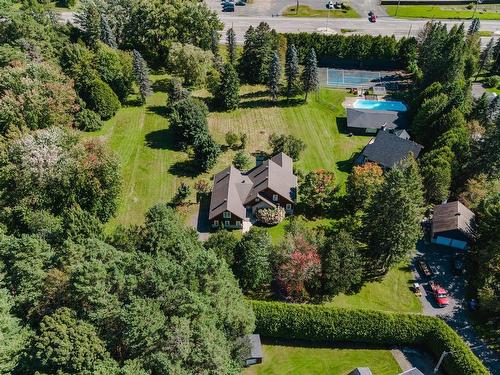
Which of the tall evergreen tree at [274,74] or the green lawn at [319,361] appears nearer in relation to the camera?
the green lawn at [319,361]

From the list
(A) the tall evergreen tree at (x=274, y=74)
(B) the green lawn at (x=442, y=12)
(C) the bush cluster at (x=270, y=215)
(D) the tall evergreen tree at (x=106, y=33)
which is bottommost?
(C) the bush cluster at (x=270, y=215)

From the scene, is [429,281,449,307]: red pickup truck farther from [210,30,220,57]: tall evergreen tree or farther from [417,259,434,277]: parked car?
[210,30,220,57]: tall evergreen tree

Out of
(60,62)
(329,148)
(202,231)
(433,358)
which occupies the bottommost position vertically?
(433,358)

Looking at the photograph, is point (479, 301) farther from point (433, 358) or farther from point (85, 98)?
point (85, 98)

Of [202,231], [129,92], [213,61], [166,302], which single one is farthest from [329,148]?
[166,302]

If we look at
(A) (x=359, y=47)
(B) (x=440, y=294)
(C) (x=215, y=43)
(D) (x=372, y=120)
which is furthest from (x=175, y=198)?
(A) (x=359, y=47)

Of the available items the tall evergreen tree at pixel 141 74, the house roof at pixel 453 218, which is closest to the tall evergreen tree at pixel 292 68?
the tall evergreen tree at pixel 141 74

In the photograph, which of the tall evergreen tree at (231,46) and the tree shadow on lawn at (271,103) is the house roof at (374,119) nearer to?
the tree shadow on lawn at (271,103)

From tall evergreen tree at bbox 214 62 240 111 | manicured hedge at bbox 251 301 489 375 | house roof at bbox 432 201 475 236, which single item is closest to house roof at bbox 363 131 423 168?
house roof at bbox 432 201 475 236
